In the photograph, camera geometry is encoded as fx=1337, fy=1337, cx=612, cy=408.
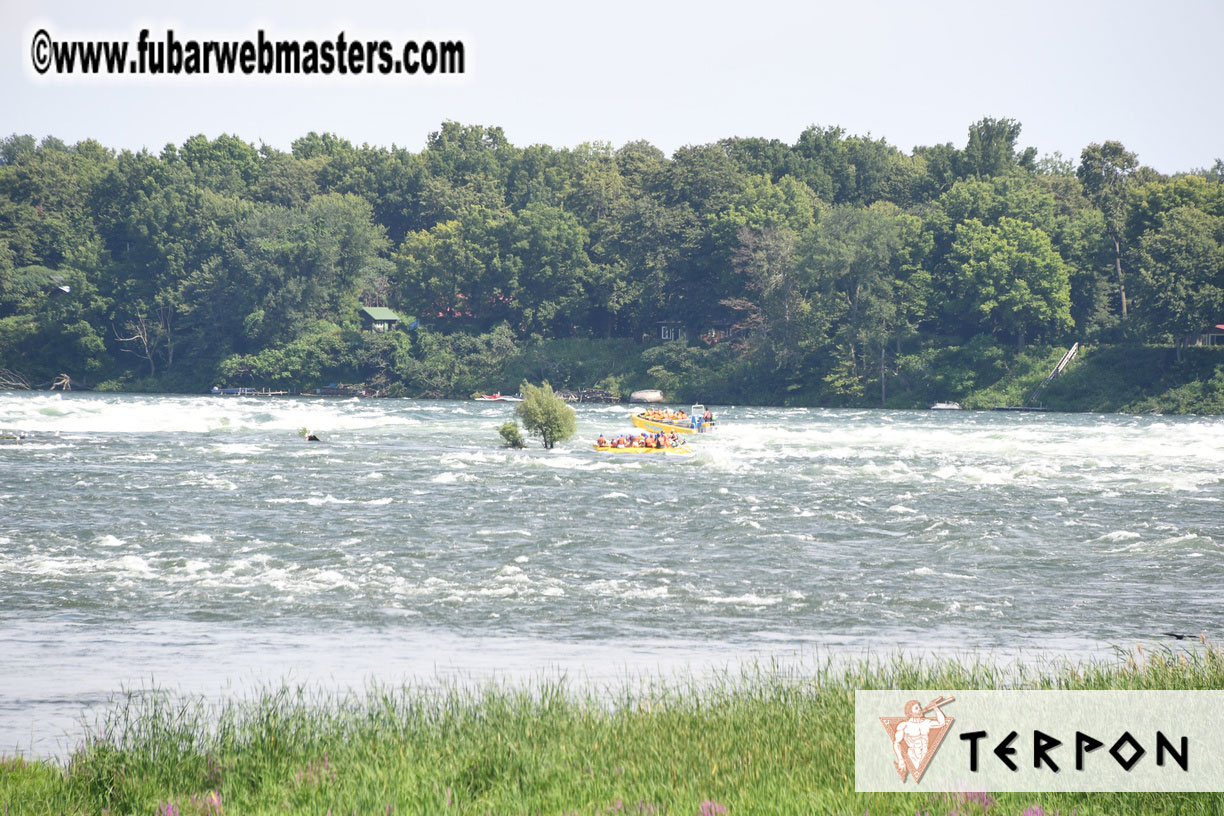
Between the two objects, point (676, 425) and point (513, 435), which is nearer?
point (513, 435)

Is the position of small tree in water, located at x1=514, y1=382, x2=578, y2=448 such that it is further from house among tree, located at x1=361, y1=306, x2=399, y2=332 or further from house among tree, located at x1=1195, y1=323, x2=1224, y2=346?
house among tree, located at x1=361, y1=306, x2=399, y2=332

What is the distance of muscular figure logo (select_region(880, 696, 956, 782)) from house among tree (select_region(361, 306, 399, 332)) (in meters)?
129

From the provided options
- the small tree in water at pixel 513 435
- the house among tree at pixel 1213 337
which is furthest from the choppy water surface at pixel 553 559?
the house among tree at pixel 1213 337

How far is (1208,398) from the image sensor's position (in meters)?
98.4

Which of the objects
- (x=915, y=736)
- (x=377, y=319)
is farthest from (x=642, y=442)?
(x=377, y=319)

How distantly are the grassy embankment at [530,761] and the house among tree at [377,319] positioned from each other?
412ft

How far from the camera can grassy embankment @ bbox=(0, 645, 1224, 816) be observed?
9.39m

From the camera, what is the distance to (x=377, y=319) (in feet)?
452

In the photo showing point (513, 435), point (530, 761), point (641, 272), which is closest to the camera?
point (530, 761)

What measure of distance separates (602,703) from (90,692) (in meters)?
6.08

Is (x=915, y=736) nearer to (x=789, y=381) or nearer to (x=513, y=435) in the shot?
(x=513, y=435)

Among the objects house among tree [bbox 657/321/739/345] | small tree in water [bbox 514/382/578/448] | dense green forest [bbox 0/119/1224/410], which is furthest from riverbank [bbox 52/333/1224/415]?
small tree in water [bbox 514/382/578/448]

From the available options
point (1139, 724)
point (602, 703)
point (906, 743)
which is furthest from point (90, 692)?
point (1139, 724)

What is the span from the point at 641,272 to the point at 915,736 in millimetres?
122659
